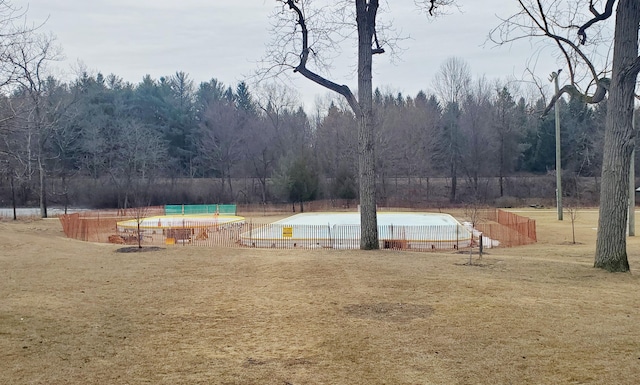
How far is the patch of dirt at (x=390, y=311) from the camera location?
7.89 m

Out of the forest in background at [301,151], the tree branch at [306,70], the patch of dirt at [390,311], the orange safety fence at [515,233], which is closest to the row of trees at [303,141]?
the forest in background at [301,151]

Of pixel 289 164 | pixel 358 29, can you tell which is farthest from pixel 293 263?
pixel 289 164

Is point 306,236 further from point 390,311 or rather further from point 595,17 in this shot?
point 390,311

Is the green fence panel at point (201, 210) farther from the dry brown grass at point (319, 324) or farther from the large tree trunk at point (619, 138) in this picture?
the large tree trunk at point (619, 138)

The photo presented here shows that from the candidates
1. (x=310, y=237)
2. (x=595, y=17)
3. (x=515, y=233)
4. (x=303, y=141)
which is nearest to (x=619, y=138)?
(x=595, y=17)

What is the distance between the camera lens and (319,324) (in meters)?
7.58

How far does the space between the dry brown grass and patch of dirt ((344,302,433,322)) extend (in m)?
0.03

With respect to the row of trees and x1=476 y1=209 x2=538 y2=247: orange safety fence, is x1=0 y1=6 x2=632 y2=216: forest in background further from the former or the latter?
x1=476 y1=209 x2=538 y2=247: orange safety fence

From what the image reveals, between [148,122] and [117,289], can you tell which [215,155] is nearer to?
[148,122]

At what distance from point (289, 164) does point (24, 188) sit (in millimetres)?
26589

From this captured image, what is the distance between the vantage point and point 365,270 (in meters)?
12.1

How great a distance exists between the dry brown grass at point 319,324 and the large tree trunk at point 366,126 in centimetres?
375

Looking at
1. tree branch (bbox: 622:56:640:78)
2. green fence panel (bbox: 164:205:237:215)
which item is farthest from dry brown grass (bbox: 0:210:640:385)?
green fence panel (bbox: 164:205:237:215)

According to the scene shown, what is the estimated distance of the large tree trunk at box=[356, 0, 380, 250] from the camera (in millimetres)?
16359
